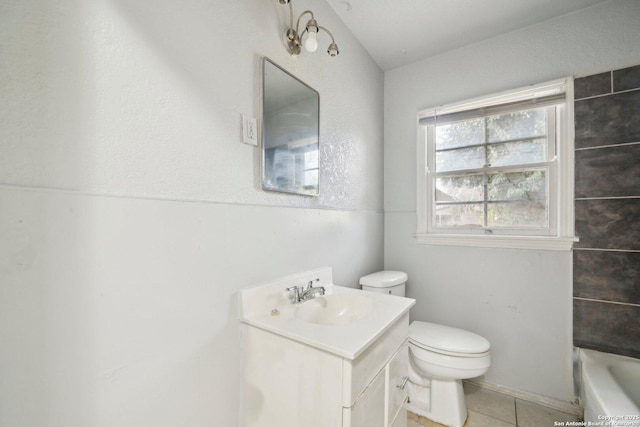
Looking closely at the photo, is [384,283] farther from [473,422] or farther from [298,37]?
[298,37]

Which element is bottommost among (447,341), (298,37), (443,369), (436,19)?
(443,369)

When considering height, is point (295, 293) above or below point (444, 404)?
above

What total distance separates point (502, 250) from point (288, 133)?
162 cm

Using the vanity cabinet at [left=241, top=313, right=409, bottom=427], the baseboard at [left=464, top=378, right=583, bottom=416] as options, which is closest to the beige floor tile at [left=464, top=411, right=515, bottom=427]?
the baseboard at [left=464, top=378, right=583, bottom=416]

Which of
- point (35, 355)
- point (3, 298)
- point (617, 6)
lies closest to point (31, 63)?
point (3, 298)

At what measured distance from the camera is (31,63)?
551 millimetres

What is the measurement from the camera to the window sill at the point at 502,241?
5.06 feet

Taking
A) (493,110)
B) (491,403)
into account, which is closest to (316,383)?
(491,403)

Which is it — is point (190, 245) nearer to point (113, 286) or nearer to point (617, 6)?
point (113, 286)

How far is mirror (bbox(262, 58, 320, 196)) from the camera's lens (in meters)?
1.08

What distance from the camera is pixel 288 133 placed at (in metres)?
1.17

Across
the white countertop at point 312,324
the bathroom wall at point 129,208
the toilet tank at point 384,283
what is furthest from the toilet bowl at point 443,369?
the bathroom wall at point 129,208

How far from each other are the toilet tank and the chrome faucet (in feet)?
1.77

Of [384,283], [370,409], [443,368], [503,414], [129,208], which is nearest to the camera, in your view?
[129,208]
